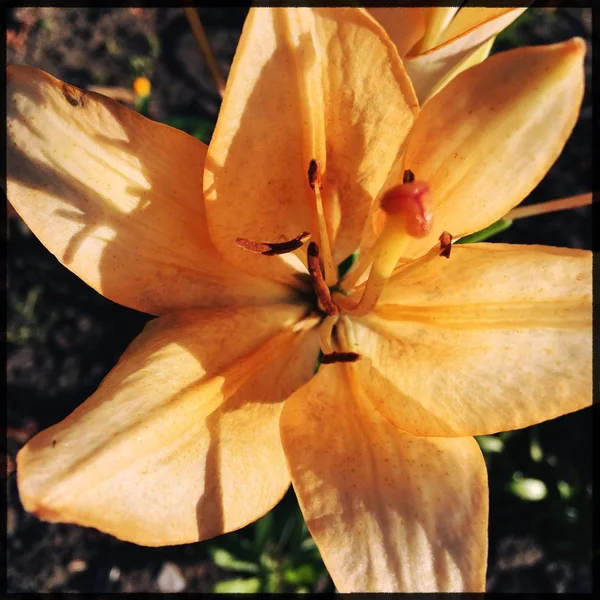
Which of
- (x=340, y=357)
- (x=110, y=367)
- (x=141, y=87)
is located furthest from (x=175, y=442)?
(x=141, y=87)

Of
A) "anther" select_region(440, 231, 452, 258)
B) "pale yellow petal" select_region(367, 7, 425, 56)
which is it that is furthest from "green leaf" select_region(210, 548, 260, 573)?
"pale yellow petal" select_region(367, 7, 425, 56)

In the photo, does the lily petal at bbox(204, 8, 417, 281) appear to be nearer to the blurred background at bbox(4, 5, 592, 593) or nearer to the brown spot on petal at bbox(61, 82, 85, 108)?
the brown spot on petal at bbox(61, 82, 85, 108)

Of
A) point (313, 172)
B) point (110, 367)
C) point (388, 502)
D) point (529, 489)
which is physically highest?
point (313, 172)

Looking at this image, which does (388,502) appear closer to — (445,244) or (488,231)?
(445,244)

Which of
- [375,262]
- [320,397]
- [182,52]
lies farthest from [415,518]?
[182,52]

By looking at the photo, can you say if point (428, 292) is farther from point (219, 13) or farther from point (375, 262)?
point (219, 13)

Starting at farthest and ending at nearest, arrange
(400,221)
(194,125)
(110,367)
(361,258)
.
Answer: (110,367) < (194,125) < (361,258) < (400,221)

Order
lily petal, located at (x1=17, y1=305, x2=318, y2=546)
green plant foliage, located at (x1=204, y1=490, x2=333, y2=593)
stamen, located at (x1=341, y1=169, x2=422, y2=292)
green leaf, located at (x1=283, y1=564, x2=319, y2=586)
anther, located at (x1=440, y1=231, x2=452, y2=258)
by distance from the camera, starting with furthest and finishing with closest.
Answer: green leaf, located at (x1=283, y1=564, x2=319, y2=586), green plant foliage, located at (x1=204, y1=490, x2=333, y2=593), stamen, located at (x1=341, y1=169, x2=422, y2=292), anther, located at (x1=440, y1=231, x2=452, y2=258), lily petal, located at (x1=17, y1=305, x2=318, y2=546)
